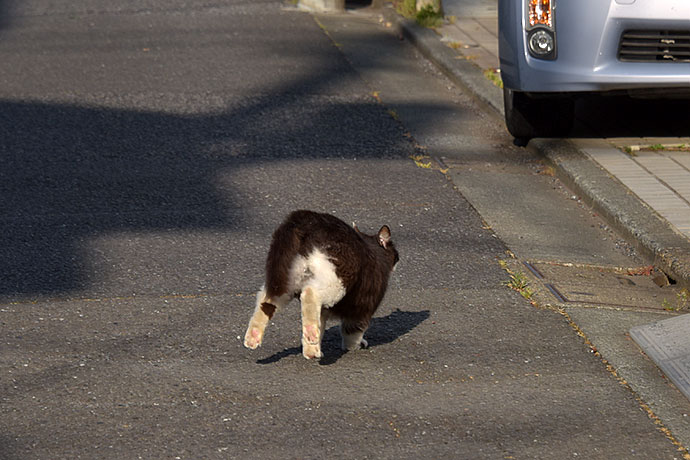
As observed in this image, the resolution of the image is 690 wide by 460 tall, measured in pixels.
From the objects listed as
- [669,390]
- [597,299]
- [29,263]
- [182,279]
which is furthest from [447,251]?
Answer: [29,263]

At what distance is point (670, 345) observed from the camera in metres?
4.84

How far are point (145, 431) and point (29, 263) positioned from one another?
2.10 meters

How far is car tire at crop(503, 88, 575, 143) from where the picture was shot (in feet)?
26.8

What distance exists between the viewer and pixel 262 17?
13.3m

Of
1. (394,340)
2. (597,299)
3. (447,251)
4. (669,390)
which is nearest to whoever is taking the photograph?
(669,390)

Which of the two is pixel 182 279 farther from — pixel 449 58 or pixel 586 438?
pixel 449 58

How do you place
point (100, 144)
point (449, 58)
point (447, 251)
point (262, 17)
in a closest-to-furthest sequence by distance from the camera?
1. point (447, 251)
2. point (100, 144)
3. point (449, 58)
4. point (262, 17)

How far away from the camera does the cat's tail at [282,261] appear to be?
14.2 feet

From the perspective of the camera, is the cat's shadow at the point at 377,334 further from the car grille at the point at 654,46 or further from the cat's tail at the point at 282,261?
the car grille at the point at 654,46

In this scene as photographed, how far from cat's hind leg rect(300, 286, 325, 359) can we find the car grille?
401cm

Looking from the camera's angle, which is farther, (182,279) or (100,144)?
(100,144)

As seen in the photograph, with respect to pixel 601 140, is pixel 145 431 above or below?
above

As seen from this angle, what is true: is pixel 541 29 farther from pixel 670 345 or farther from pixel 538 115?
pixel 670 345

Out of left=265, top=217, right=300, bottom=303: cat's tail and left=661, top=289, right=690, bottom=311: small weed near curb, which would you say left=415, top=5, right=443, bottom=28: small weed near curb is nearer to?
left=661, top=289, right=690, bottom=311: small weed near curb
